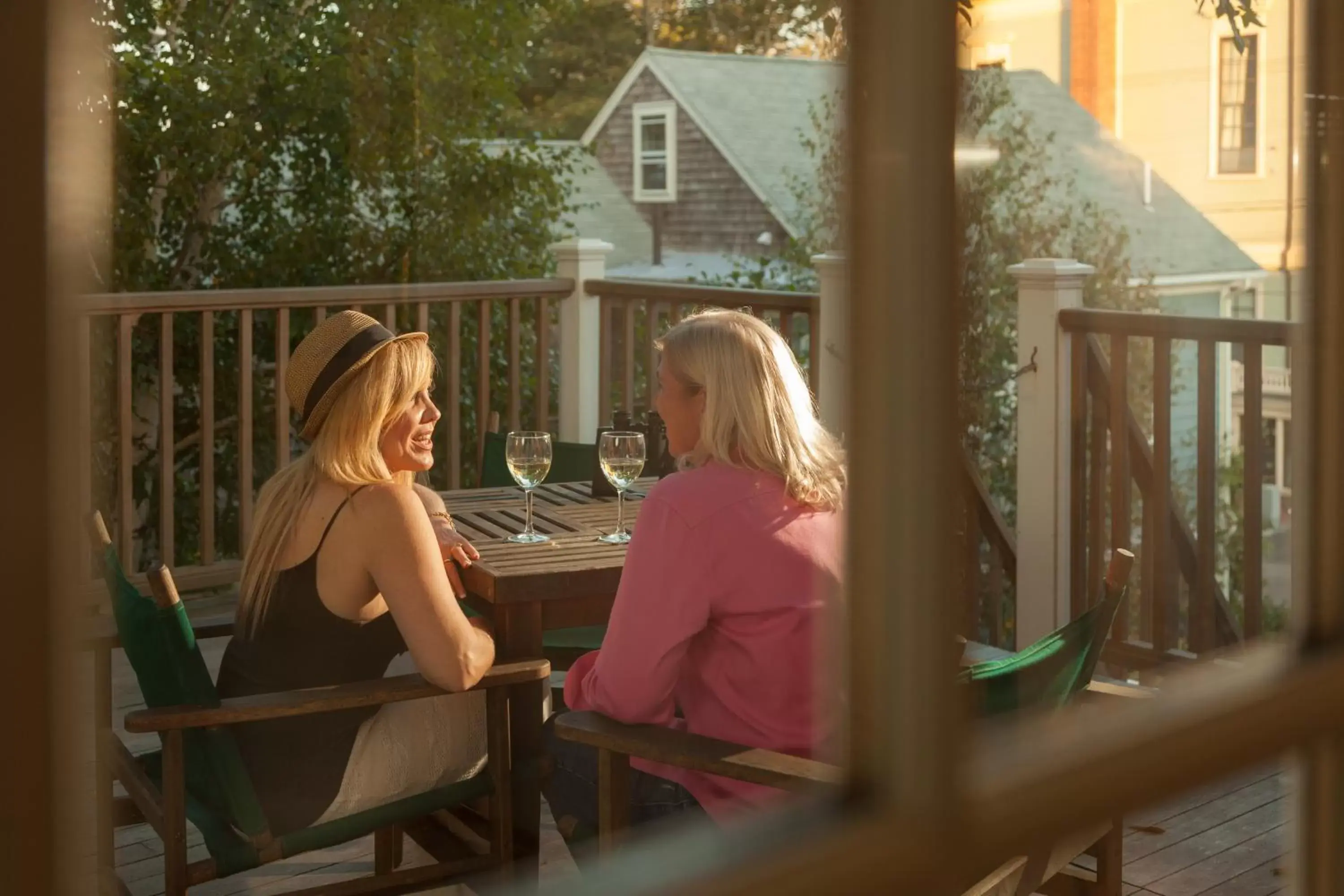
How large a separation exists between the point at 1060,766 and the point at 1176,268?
4.87m

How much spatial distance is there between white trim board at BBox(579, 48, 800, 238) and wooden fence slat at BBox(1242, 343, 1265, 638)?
543 centimetres

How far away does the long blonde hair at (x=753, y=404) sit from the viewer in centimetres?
217

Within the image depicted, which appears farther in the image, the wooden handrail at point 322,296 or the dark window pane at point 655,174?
the dark window pane at point 655,174

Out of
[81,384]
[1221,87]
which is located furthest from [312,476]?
[1221,87]

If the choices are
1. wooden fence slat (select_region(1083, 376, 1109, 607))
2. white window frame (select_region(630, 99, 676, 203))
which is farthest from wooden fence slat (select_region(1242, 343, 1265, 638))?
white window frame (select_region(630, 99, 676, 203))

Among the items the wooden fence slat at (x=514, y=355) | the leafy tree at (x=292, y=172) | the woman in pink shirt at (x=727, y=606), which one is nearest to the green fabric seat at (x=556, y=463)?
the woman in pink shirt at (x=727, y=606)

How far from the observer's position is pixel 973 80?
0.55m

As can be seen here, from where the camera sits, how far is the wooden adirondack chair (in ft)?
5.63

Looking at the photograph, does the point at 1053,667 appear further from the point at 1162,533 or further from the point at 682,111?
the point at 682,111

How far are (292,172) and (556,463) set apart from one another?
13.7ft

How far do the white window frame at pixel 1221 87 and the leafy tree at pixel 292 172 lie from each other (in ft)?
12.5

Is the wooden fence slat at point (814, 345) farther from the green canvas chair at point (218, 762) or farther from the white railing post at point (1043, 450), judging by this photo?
the green canvas chair at point (218, 762)

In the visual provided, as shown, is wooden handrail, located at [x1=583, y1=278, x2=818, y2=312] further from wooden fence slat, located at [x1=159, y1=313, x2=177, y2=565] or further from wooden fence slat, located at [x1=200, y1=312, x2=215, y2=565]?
wooden fence slat, located at [x1=159, y1=313, x2=177, y2=565]

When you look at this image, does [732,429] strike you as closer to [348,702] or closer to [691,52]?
[348,702]
